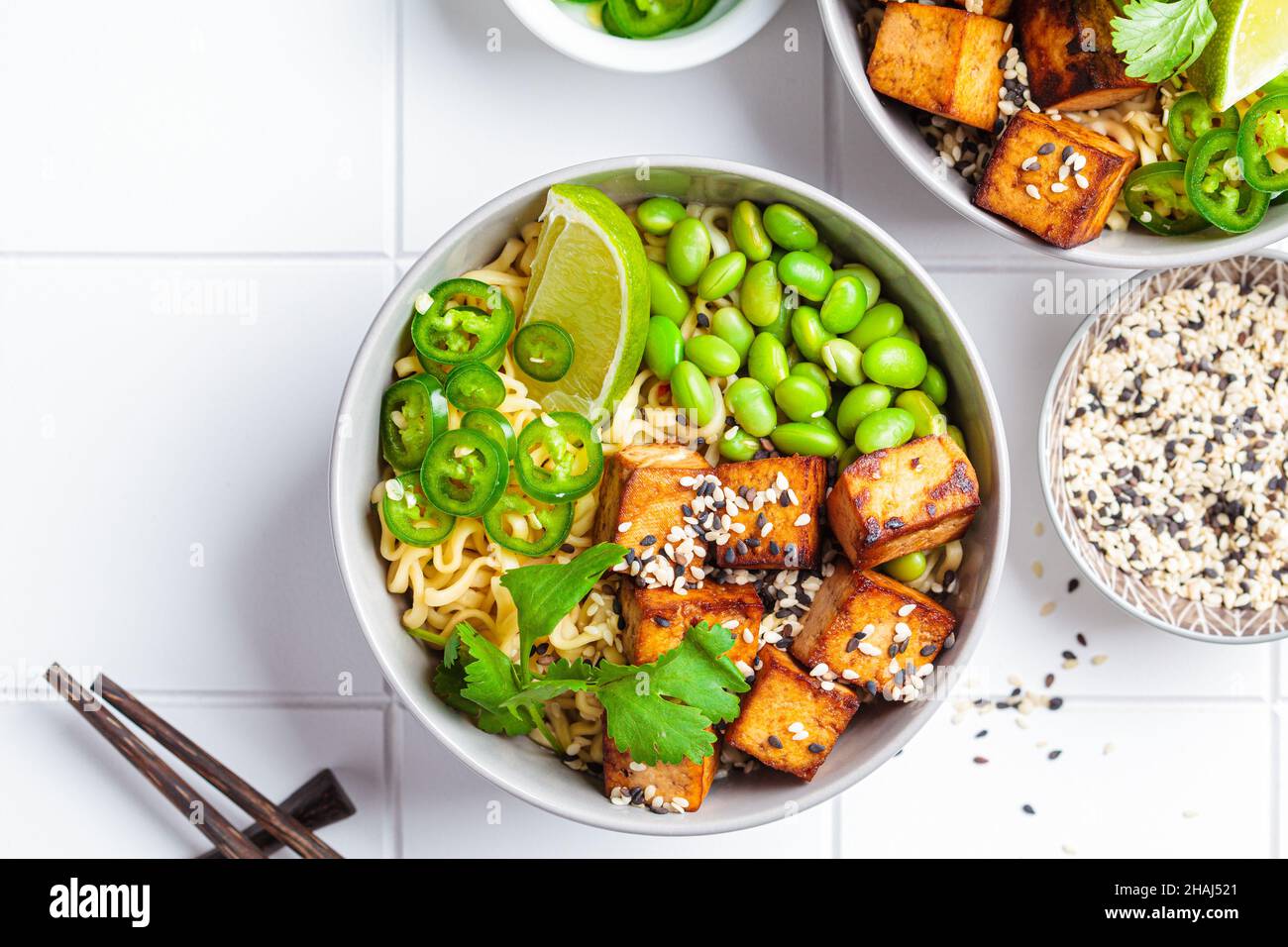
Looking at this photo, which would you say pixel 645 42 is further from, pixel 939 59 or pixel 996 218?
pixel 996 218

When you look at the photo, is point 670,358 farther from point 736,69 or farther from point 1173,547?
point 1173,547

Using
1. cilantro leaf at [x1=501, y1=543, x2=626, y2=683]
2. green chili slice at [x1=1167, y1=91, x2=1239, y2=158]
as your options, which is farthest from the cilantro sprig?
green chili slice at [x1=1167, y1=91, x2=1239, y2=158]

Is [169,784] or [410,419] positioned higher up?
[410,419]

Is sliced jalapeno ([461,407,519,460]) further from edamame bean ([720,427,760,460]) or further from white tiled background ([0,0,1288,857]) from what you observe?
white tiled background ([0,0,1288,857])

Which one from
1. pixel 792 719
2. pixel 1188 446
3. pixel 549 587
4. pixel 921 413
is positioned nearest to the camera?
pixel 549 587

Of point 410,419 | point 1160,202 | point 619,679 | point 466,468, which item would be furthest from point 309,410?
point 1160,202

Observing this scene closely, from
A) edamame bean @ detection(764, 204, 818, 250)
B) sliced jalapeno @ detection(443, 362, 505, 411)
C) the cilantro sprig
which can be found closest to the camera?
the cilantro sprig
